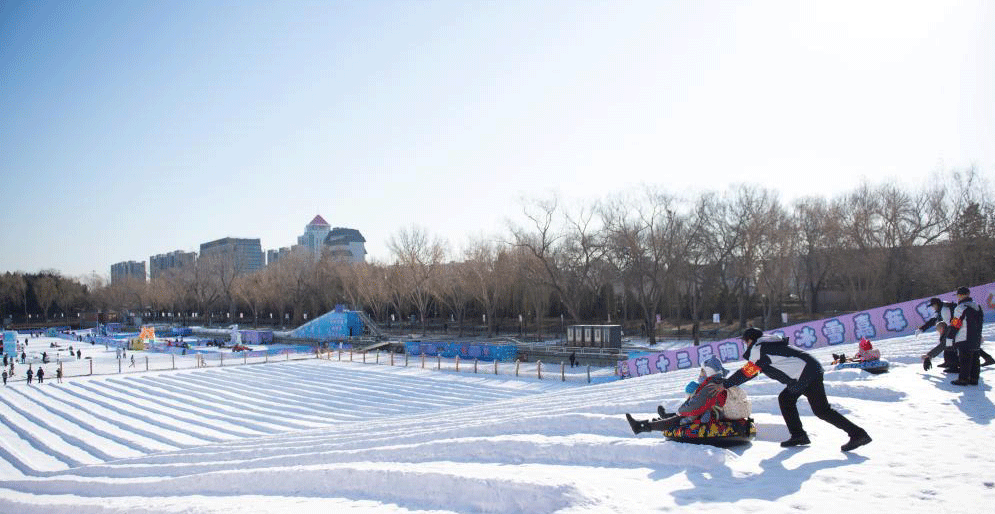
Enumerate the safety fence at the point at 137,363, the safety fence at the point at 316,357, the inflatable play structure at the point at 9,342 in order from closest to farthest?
the safety fence at the point at 316,357, the safety fence at the point at 137,363, the inflatable play structure at the point at 9,342

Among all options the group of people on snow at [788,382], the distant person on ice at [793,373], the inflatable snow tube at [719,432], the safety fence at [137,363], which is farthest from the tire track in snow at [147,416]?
the distant person on ice at [793,373]

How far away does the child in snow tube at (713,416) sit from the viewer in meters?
6.10

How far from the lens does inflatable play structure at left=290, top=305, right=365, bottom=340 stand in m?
49.8

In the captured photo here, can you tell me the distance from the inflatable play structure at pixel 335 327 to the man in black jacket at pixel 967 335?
147 feet

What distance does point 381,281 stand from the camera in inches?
2279

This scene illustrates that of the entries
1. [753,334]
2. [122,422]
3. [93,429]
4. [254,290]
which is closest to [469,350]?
[122,422]

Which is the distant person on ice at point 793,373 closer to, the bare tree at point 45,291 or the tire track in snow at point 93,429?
the tire track in snow at point 93,429

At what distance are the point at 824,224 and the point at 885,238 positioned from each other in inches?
135

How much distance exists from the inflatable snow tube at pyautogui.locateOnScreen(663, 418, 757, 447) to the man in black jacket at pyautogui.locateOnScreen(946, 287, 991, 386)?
13.0 ft

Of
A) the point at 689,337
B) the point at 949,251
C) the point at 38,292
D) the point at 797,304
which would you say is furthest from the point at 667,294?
the point at 38,292

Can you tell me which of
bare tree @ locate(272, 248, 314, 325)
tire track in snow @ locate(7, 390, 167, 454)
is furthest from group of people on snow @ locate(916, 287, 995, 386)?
bare tree @ locate(272, 248, 314, 325)

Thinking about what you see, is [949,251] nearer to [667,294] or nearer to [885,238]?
[885,238]

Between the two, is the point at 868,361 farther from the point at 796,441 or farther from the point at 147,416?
the point at 147,416

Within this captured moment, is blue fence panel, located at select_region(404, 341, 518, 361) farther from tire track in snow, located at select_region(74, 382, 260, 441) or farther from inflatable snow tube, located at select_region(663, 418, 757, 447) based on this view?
inflatable snow tube, located at select_region(663, 418, 757, 447)
